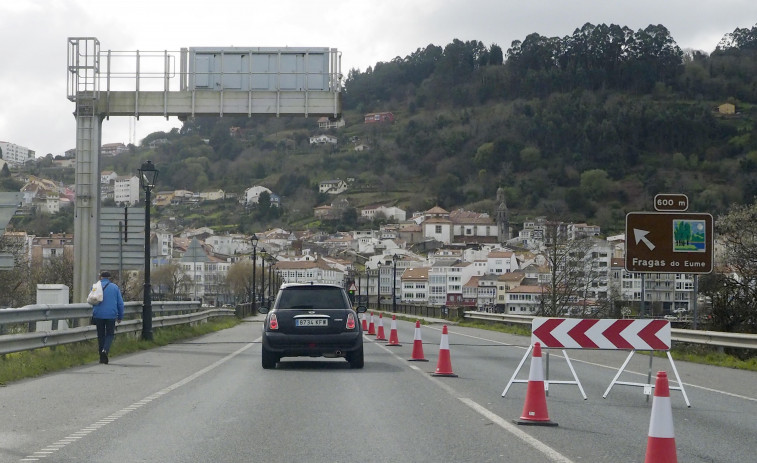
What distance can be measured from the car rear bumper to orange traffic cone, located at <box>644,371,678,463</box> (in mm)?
10685

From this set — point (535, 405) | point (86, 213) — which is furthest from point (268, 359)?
point (86, 213)

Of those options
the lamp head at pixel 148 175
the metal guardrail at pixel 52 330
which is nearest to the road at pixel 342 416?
the metal guardrail at pixel 52 330

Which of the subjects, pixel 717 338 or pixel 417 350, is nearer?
pixel 417 350

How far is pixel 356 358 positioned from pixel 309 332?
0.99m

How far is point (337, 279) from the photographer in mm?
183250

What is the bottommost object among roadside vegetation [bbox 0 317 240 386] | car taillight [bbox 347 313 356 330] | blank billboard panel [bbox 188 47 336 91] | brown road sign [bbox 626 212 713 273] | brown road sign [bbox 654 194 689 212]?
roadside vegetation [bbox 0 317 240 386]

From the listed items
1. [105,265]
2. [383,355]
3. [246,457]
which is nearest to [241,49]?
[105,265]

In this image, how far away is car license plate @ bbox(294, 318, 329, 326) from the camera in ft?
58.2

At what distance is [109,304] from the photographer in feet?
62.9

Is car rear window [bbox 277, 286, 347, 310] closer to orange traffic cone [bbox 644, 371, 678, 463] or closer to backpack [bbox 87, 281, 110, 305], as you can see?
backpack [bbox 87, 281, 110, 305]

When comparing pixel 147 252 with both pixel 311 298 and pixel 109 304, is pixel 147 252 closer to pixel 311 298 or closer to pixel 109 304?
pixel 109 304

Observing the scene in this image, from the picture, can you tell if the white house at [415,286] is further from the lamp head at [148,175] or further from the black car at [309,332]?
the black car at [309,332]

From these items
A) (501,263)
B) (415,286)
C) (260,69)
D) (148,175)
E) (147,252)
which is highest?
(260,69)

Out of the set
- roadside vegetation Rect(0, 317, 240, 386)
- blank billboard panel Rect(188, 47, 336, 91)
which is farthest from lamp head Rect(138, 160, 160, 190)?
blank billboard panel Rect(188, 47, 336, 91)
